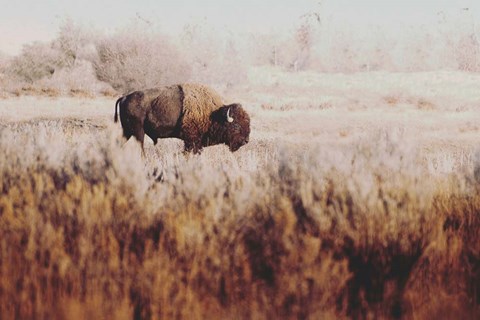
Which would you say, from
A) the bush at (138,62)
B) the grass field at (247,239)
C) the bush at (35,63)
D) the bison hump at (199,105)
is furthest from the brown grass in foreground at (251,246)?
the bush at (35,63)

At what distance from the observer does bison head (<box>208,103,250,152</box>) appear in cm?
1303

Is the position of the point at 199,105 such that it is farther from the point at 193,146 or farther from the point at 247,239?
the point at 247,239

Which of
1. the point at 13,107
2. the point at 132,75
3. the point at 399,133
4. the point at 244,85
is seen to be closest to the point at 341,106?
the point at 132,75

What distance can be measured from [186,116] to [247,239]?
8345mm

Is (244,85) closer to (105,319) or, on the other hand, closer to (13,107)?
(13,107)

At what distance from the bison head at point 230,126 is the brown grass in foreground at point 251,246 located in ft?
23.7

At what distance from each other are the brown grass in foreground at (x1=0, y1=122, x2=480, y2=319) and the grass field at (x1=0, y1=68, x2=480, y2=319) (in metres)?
0.01

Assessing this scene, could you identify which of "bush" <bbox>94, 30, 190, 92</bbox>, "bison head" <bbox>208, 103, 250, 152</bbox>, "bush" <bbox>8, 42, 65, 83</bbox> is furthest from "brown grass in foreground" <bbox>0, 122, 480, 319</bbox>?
"bush" <bbox>8, 42, 65, 83</bbox>

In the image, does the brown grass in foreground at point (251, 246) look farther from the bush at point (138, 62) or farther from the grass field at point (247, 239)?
the bush at point (138, 62)

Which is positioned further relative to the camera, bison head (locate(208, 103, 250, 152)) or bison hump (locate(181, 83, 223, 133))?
bison head (locate(208, 103, 250, 152))

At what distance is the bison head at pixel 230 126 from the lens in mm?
13031

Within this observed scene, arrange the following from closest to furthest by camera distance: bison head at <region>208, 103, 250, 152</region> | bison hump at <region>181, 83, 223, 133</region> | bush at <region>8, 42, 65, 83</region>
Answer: bison hump at <region>181, 83, 223, 133</region>, bison head at <region>208, 103, 250, 152</region>, bush at <region>8, 42, 65, 83</region>

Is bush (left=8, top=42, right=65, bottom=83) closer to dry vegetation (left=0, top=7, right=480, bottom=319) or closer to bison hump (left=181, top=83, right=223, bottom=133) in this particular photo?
bison hump (left=181, top=83, right=223, bottom=133)

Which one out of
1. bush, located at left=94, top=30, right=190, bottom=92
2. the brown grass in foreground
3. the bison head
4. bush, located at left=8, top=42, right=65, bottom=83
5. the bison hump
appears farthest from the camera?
bush, located at left=8, top=42, right=65, bottom=83
